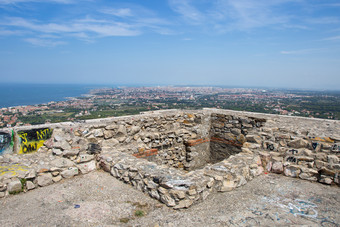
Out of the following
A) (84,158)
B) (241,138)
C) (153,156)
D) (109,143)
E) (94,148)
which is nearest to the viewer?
(84,158)

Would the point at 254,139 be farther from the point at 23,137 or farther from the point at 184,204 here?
the point at 23,137

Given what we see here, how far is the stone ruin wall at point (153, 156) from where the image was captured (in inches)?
154

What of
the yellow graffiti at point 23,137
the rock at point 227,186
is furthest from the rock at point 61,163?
the rock at point 227,186

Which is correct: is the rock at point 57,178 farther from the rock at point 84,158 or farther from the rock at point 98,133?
the rock at point 98,133

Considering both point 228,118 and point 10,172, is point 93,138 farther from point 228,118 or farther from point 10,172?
point 228,118

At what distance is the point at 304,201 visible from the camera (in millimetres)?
3584

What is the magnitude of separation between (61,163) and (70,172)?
0.29 m

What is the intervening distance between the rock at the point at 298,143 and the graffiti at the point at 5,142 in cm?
649

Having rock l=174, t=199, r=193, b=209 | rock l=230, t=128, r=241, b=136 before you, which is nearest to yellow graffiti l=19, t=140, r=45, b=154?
rock l=174, t=199, r=193, b=209

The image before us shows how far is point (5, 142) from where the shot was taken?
448cm

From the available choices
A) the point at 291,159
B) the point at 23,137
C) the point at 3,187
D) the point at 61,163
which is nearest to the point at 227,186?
Result: the point at 291,159

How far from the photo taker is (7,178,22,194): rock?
3.86 metres

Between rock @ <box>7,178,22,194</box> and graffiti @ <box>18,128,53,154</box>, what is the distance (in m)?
0.90

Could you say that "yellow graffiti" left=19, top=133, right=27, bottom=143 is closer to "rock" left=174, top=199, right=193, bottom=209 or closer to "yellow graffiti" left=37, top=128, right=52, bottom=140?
"yellow graffiti" left=37, top=128, right=52, bottom=140
